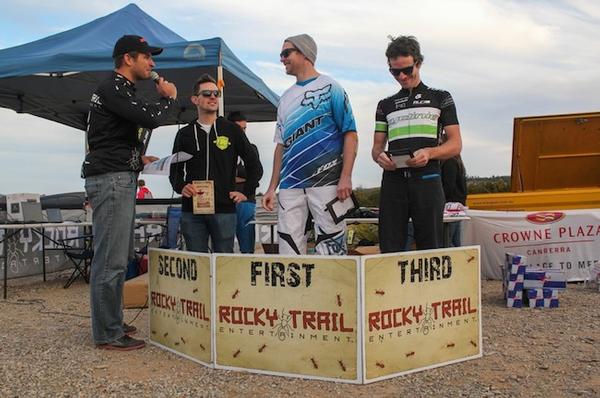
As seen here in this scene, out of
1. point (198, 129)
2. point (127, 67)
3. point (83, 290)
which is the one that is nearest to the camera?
point (127, 67)

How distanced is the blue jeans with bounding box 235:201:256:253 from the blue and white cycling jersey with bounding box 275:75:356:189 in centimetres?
259

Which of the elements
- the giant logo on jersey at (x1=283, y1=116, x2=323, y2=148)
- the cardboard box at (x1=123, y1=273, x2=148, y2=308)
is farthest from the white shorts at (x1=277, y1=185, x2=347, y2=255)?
the cardboard box at (x1=123, y1=273, x2=148, y2=308)

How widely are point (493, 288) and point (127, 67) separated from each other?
4.68 meters

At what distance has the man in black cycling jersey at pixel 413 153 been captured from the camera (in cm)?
337

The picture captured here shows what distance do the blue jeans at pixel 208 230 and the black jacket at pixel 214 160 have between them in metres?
0.05

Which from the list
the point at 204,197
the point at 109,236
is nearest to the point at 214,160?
the point at 204,197

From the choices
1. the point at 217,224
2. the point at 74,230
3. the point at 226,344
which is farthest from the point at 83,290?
the point at 226,344

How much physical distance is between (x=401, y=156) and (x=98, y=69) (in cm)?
463

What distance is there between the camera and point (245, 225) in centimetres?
594

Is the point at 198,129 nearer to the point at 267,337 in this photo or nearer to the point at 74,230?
the point at 267,337

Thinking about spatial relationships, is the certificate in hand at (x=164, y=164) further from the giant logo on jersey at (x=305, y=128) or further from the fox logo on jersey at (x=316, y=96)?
the fox logo on jersey at (x=316, y=96)

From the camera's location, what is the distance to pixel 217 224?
12.7 feet

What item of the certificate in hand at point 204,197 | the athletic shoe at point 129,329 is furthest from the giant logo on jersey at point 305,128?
the athletic shoe at point 129,329

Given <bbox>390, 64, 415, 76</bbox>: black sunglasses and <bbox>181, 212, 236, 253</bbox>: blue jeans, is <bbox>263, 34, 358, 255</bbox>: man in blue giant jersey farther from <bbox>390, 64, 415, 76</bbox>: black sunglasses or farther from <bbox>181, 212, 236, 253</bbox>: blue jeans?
<bbox>181, 212, 236, 253</bbox>: blue jeans
